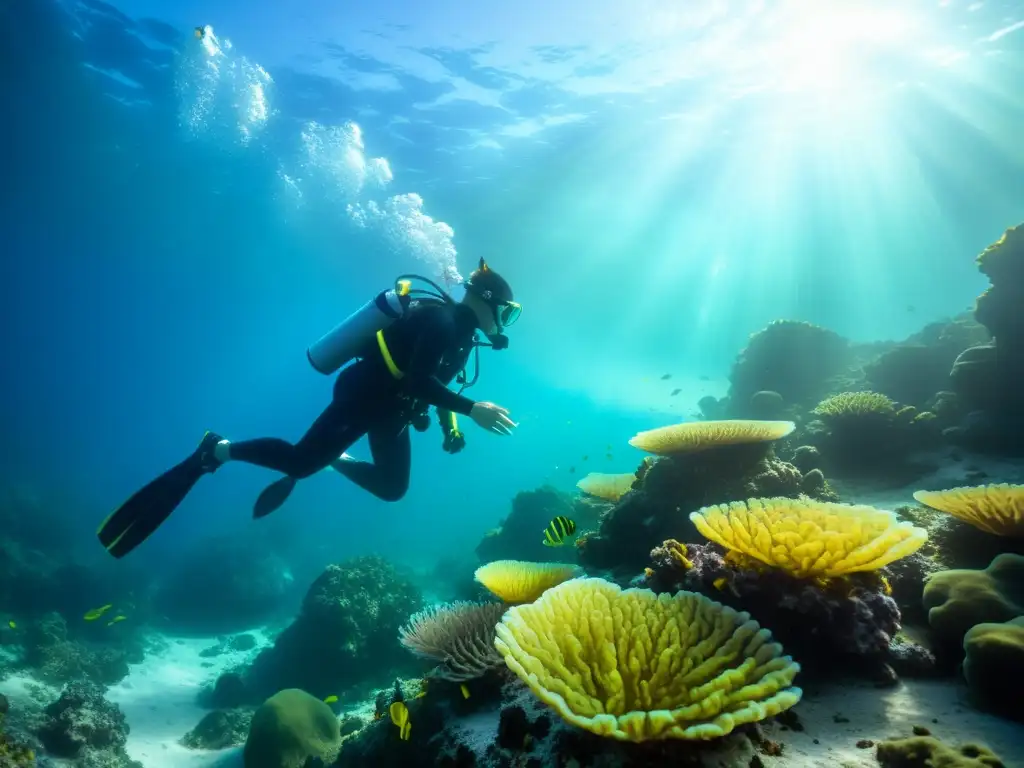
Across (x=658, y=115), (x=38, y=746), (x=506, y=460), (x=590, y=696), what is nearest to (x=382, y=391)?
(x=590, y=696)

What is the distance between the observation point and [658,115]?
21.8 meters

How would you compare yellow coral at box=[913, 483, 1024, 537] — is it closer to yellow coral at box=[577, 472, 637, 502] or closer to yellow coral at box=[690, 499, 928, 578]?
yellow coral at box=[690, 499, 928, 578]

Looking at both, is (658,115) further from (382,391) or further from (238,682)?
(238,682)

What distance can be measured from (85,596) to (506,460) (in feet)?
323

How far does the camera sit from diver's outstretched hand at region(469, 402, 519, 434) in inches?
182

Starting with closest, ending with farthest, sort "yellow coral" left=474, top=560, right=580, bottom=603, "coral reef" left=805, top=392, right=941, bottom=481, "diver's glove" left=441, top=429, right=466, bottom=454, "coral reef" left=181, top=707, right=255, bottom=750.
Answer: "yellow coral" left=474, top=560, right=580, bottom=603, "diver's glove" left=441, top=429, right=466, bottom=454, "coral reef" left=805, top=392, right=941, bottom=481, "coral reef" left=181, top=707, right=255, bottom=750

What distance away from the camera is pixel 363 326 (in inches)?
229

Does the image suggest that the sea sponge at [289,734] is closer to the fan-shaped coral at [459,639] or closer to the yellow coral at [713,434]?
the fan-shaped coral at [459,639]

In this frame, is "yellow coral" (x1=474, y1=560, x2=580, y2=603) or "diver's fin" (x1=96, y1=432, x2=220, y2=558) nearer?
"yellow coral" (x1=474, y1=560, x2=580, y2=603)

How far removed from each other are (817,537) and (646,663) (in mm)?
1334

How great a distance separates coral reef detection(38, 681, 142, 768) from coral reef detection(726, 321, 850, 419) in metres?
15.9

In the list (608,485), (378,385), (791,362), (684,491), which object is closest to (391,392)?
(378,385)

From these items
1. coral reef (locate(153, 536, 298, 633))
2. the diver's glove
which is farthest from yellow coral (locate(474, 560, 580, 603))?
coral reef (locate(153, 536, 298, 633))

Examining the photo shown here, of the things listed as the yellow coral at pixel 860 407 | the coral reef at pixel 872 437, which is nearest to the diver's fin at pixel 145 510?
the coral reef at pixel 872 437
